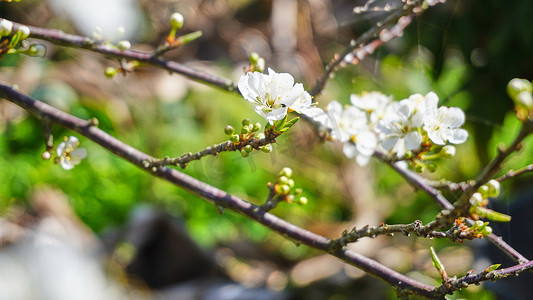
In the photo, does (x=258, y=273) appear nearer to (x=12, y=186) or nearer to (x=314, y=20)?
(x=12, y=186)

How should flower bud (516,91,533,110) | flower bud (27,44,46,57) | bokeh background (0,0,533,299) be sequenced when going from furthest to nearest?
bokeh background (0,0,533,299) < flower bud (27,44,46,57) < flower bud (516,91,533,110)

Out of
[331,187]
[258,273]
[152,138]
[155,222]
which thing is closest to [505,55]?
[331,187]

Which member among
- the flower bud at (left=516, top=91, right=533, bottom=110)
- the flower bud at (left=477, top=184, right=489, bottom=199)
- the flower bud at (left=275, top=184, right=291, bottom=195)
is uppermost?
the flower bud at (left=275, top=184, right=291, bottom=195)

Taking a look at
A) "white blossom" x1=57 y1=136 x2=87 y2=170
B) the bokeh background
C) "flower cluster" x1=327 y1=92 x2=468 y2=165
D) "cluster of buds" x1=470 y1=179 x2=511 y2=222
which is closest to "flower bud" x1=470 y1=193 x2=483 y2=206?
"cluster of buds" x1=470 y1=179 x2=511 y2=222

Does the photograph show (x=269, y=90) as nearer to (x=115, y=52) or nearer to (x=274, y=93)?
(x=274, y=93)

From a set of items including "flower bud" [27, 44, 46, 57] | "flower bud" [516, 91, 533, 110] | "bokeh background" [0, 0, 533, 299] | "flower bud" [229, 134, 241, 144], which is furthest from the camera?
"bokeh background" [0, 0, 533, 299]

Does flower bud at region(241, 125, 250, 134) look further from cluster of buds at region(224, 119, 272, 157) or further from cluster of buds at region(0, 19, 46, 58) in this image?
cluster of buds at region(0, 19, 46, 58)

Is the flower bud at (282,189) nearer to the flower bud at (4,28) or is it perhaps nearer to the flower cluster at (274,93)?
the flower cluster at (274,93)
